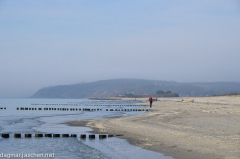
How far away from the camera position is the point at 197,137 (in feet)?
47.2

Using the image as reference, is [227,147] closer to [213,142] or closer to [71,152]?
[213,142]

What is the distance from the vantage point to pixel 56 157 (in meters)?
11.7

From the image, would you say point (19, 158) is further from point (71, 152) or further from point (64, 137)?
point (64, 137)

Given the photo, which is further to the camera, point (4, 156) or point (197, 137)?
point (197, 137)

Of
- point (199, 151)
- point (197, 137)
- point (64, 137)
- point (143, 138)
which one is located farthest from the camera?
point (64, 137)

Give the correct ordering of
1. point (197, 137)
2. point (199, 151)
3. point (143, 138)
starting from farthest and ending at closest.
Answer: point (143, 138), point (197, 137), point (199, 151)

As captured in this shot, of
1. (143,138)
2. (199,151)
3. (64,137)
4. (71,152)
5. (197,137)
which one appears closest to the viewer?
(199,151)

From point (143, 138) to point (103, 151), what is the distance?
3.40 m

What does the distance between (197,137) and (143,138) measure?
2837 mm

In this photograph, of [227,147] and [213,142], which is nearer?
[227,147]

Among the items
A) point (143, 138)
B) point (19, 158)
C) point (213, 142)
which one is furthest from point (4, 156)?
point (213, 142)

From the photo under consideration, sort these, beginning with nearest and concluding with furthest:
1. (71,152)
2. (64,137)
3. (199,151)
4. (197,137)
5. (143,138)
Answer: (199,151), (71,152), (197,137), (143,138), (64,137)

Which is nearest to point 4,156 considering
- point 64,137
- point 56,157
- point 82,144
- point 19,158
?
point 19,158

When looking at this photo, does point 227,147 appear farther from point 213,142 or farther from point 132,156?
point 132,156
